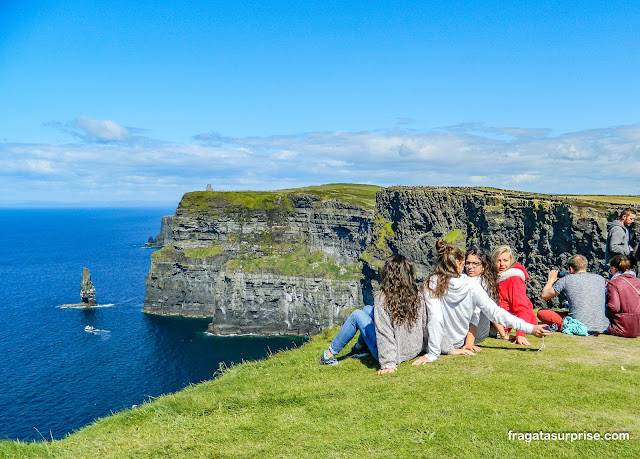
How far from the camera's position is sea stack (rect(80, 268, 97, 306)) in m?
105

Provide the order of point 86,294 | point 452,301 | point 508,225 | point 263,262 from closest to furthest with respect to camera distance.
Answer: point 452,301 < point 508,225 < point 263,262 < point 86,294

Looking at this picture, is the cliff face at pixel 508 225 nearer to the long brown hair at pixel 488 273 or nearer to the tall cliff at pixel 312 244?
the tall cliff at pixel 312 244

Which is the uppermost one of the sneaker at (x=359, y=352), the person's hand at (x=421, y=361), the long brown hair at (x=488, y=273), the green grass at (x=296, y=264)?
the long brown hair at (x=488, y=273)

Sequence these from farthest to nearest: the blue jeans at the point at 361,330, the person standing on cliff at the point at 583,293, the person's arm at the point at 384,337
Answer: the person standing on cliff at the point at 583,293 → the blue jeans at the point at 361,330 → the person's arm at the point at 384,337

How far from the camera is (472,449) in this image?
296 inches

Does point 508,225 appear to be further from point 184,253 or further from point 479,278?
point 184,253

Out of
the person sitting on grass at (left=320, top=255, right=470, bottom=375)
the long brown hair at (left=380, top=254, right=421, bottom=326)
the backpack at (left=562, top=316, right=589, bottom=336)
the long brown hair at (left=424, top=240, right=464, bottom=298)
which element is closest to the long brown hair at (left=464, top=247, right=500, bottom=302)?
the long brown hair at (left=424, top=240, right=464, bottom=298)

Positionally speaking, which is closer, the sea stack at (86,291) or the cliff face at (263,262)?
the cliff face at (263,262)

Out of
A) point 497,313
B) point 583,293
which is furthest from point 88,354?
point 583,293

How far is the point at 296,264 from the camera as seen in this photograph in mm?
104000

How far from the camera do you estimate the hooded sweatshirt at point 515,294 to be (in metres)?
12.6

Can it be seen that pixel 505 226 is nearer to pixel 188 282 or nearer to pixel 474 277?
pixel 474 277

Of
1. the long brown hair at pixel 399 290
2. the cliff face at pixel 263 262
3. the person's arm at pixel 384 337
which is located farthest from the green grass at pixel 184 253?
the long brown hair at pixel 399 290

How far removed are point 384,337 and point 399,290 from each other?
136cm
